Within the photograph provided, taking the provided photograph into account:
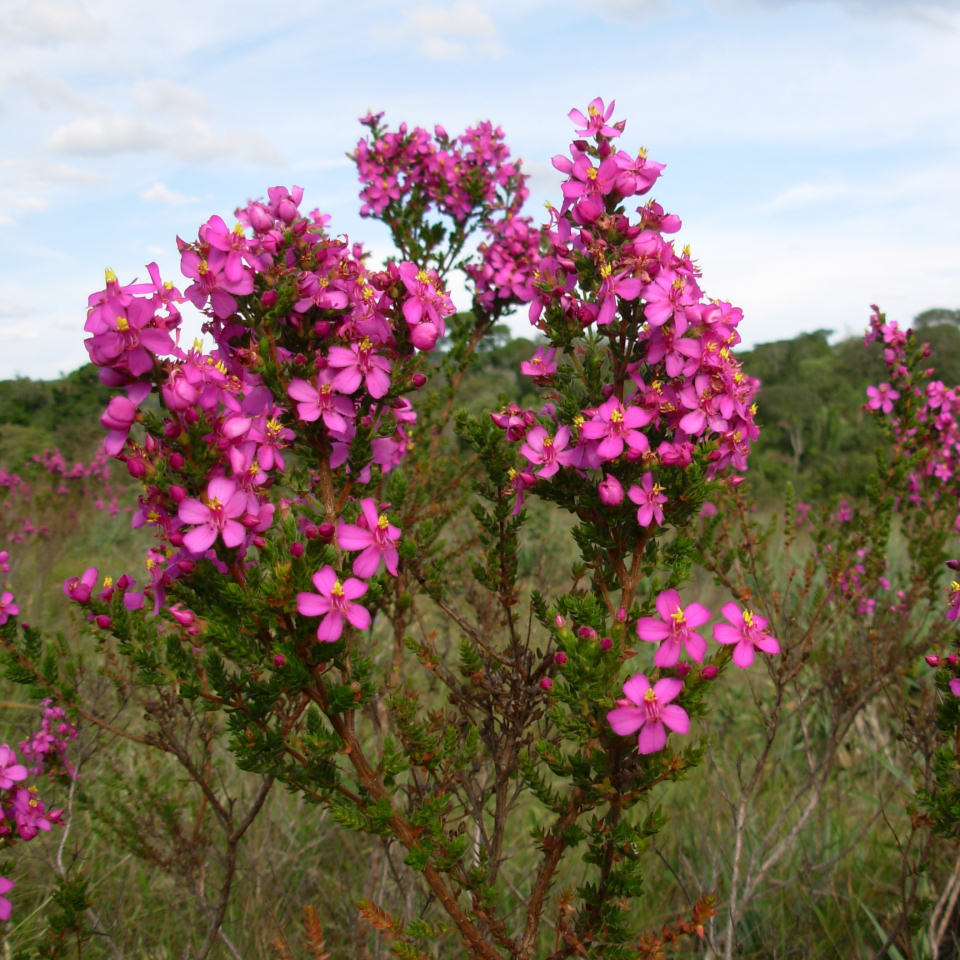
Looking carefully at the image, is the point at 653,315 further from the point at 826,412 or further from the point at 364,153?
the point at 826,412

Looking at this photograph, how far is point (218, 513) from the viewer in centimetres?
148

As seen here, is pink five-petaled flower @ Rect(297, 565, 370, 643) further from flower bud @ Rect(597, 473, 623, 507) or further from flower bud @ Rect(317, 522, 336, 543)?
flower bud @ Rect(597, 473, 623, 507)

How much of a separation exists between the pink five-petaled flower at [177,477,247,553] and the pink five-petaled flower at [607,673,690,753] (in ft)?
2.70

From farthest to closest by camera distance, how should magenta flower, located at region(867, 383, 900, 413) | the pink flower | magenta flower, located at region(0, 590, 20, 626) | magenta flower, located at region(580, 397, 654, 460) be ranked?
magenta flower, located at region(867, 383, 900, 413) → magenta flower, located at region(0, 590, 20, 626) → the pink flower → magenta flower, located at region(580, 397, 654, 460)

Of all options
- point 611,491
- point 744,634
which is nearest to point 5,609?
point 611,491

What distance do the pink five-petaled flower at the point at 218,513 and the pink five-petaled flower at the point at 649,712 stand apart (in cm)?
82

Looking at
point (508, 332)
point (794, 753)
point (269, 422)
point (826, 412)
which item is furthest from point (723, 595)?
point (508, 332)

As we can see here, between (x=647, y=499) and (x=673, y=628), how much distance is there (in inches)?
11.4

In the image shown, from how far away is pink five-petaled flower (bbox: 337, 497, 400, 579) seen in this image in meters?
1.58

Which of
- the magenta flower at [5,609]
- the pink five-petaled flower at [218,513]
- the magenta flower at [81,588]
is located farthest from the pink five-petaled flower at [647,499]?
the magenta flower at [5,609]

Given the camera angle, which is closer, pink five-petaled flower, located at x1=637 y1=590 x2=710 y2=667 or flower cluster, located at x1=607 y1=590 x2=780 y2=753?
flower cluster, located at x1=607 y1=590 x2=780 y2=753

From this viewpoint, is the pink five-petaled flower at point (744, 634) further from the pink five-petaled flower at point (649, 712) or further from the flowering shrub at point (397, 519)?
the pink five-petaled flower at point (649, 712)

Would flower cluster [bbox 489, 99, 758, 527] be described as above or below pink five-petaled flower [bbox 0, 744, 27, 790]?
above

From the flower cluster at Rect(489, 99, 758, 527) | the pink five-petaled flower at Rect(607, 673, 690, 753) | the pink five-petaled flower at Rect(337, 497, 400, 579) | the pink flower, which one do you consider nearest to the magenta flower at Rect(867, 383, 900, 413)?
the flower cluster at Rect(489, 99, 758, 527)
